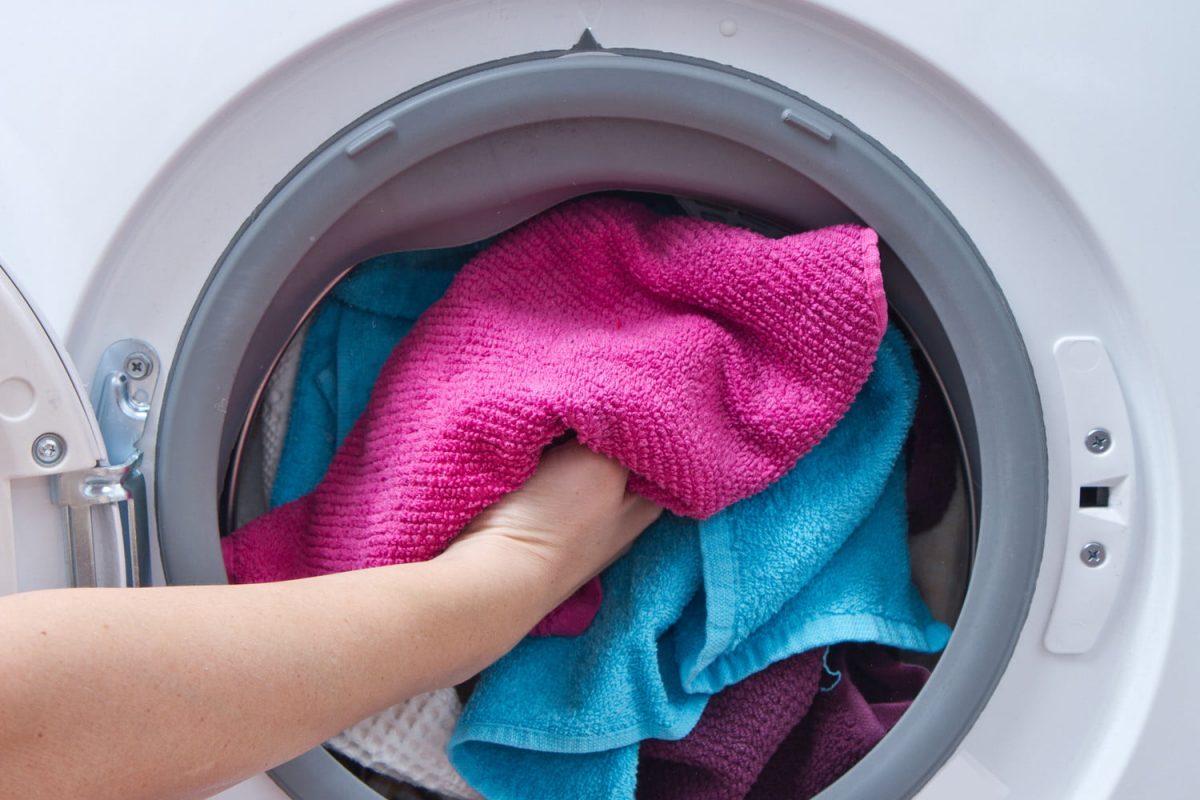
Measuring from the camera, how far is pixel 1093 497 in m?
0.60

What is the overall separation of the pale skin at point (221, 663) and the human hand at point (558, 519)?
10mm

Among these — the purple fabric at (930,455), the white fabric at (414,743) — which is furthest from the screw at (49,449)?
the purple fabric at (930,455)

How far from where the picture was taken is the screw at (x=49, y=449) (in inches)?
21.0

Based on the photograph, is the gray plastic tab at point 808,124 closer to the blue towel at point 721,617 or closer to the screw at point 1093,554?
the blue towel at point 721,617

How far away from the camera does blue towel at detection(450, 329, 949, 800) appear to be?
679mm

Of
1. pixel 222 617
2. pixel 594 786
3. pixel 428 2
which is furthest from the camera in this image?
pixel 594 786

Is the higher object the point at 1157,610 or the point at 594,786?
the point at 1157,610

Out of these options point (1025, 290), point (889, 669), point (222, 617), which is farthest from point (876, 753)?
point (222, 617)

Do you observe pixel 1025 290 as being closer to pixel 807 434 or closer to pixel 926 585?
pixel 807 434

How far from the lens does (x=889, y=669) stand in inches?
28.5

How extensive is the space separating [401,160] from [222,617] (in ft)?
0.88

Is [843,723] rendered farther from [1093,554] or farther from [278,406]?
[278,406]

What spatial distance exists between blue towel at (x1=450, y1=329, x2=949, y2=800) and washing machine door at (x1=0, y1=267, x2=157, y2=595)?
26 cm

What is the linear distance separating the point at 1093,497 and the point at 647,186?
1.07 ft
